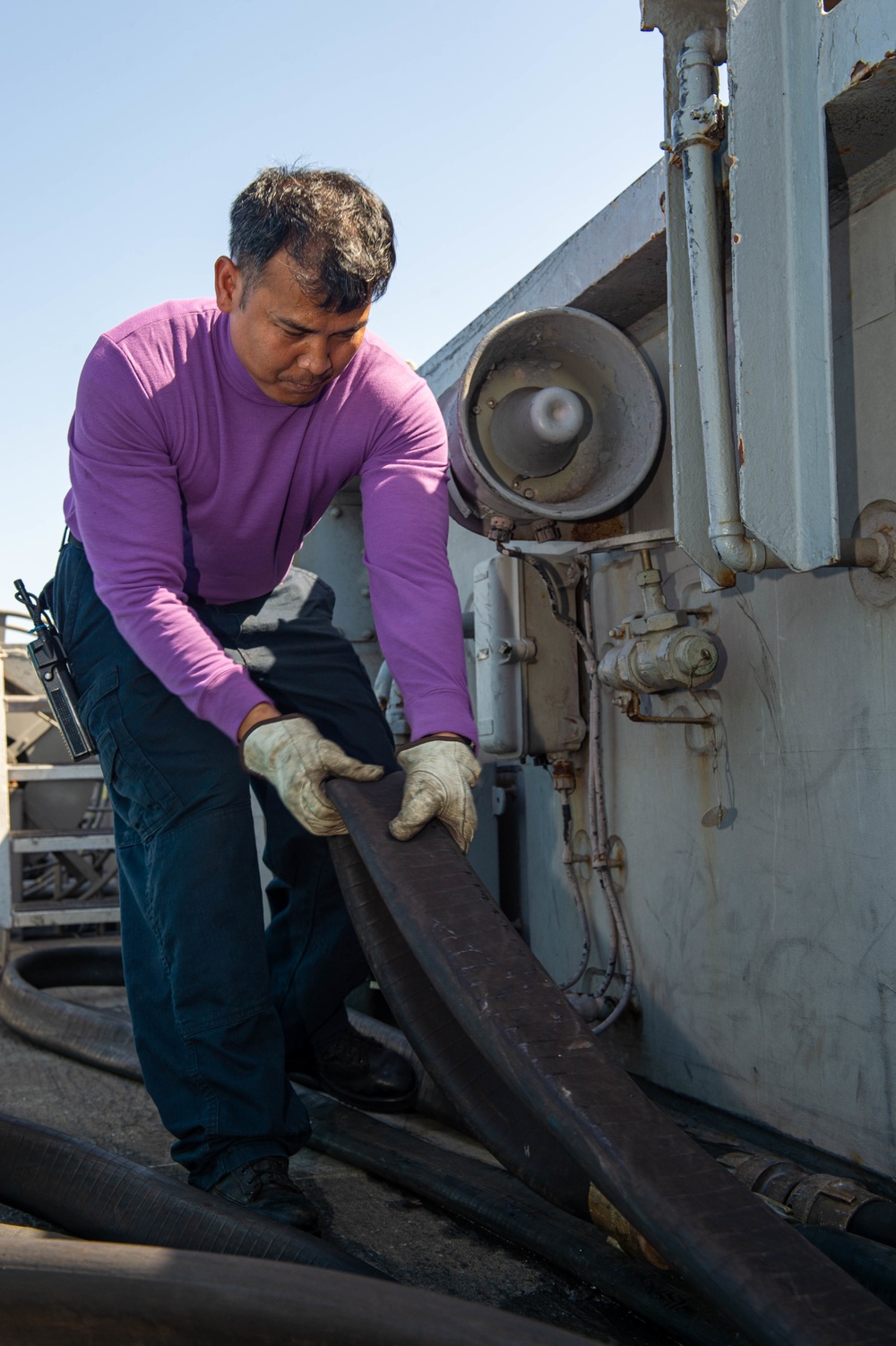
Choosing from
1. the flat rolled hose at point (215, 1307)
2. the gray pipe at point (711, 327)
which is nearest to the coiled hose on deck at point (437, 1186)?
the flat rolled hose at point (215, 1307)

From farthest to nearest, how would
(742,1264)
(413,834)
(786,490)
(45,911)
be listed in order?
1. (45,911)
2. (413,834)
3. (786,490)
4. (742,1264)

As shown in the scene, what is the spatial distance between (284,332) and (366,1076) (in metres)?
1.48

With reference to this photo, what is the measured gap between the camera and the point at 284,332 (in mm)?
1808

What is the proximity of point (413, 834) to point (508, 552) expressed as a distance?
1.06m

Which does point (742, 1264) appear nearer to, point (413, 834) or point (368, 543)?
point (413, 834)

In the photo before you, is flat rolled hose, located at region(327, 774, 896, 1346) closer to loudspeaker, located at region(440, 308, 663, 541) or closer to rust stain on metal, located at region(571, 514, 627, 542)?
loudspeaker, located at region(440, 308, 663, 541)

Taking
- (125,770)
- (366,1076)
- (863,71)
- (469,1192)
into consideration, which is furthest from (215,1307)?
(863,71)

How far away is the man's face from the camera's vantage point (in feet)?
5.82

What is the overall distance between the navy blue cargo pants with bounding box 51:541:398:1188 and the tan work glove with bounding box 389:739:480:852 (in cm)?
34

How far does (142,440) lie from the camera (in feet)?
6.23

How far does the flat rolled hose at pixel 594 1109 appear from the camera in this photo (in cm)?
107

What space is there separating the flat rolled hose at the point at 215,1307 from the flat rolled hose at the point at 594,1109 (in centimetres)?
20

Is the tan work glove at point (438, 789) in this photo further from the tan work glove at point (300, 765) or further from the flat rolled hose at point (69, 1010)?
the flat rolled hose at point (69, 1010)

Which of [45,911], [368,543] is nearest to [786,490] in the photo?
[368,543]
